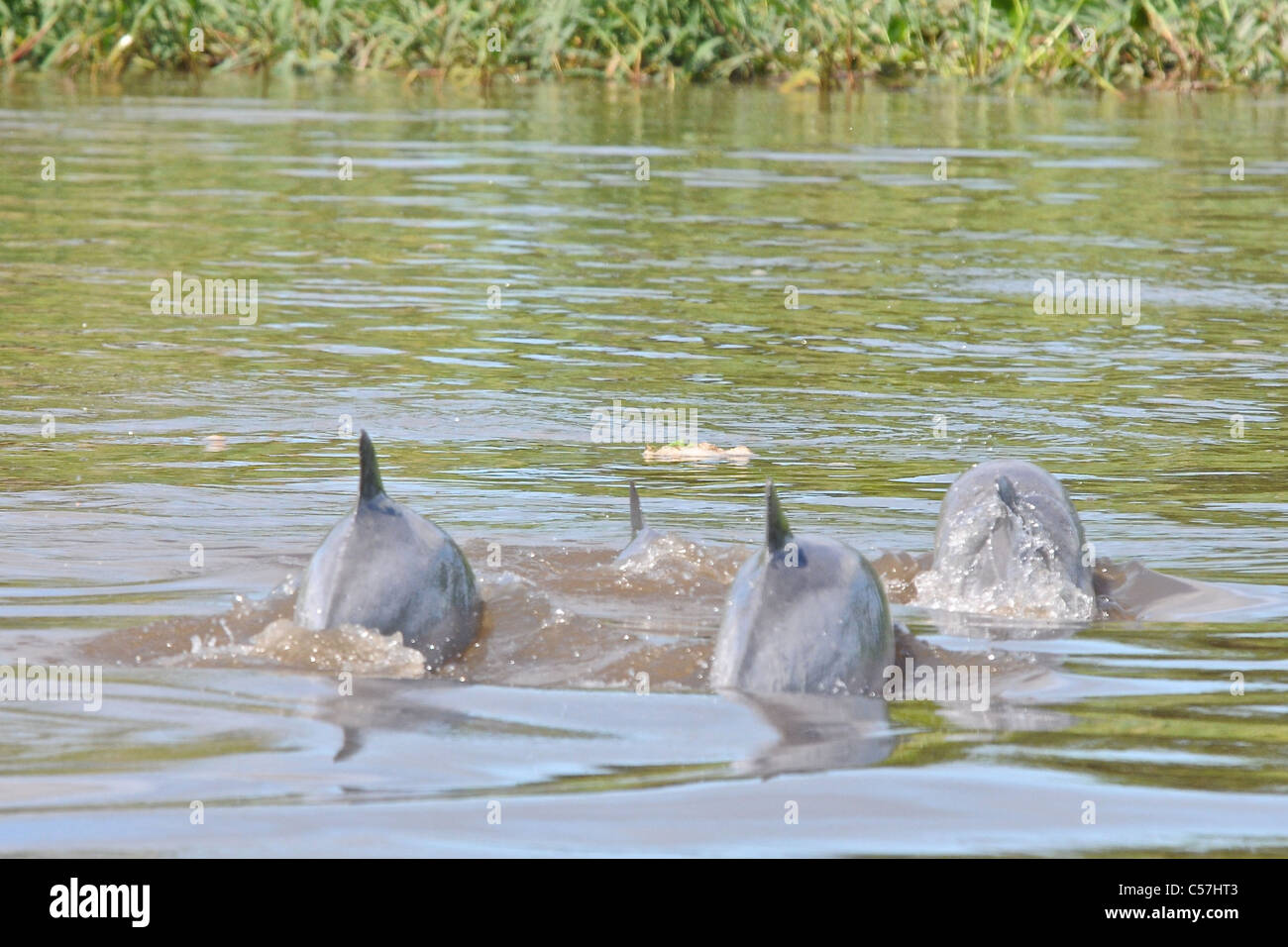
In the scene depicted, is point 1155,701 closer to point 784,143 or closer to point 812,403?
point 812,403

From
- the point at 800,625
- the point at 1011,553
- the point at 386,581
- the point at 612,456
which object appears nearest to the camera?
the point at 800,625

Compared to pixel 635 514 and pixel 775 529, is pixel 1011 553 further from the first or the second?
pixel 775 529

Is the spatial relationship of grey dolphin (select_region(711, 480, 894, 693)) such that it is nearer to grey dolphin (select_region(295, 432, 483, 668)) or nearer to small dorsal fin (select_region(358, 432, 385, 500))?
grey dolphin (select_region(295, 432, 483, 668))

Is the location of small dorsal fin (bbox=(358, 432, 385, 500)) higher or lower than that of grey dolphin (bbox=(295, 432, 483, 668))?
higher

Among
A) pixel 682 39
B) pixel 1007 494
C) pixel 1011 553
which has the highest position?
pixel 682 39

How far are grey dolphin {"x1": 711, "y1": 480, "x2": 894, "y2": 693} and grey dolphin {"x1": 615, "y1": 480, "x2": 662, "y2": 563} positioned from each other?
1.01 m

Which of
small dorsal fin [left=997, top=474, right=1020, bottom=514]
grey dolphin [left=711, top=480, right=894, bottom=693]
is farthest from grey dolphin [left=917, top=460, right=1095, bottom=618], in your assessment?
grey dolphin [left=711, top=480, right=894, bottom=693]

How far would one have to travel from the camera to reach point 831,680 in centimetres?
399

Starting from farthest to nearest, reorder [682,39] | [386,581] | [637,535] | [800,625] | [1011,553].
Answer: [682,39], [637,535], [1011,553], [386,581], [800,625]

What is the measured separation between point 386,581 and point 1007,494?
61.8 inches

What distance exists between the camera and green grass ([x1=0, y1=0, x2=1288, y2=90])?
19.6 m

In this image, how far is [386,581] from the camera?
4.35 m

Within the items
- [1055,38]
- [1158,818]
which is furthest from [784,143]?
[1158,818]

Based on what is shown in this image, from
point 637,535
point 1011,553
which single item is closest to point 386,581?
point 637,535
